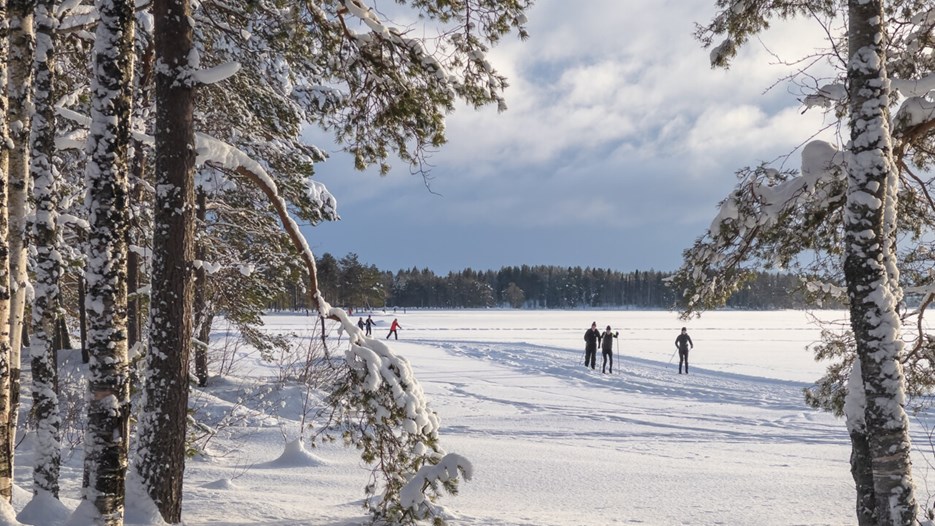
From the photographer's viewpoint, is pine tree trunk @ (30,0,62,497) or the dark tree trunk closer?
pine tree trunk @ (30,0,62,497)

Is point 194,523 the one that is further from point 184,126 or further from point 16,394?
point 184,126

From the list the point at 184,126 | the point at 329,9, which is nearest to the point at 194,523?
the point at 184,126

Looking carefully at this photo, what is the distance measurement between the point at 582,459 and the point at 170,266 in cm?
642

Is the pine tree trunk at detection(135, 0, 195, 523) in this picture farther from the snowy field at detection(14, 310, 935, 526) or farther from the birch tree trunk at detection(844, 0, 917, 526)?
the birch tree trunk at detection(844, 0, 917, 526)

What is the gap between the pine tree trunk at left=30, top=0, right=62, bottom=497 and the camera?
477 centimetres

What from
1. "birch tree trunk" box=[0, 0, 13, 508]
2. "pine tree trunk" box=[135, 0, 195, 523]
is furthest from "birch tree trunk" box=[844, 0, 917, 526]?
"birch tree trunk" box=[0, 0, 13, 508]

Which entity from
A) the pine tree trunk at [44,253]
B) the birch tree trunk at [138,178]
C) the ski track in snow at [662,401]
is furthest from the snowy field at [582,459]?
the birch tree trunk at [138,178]

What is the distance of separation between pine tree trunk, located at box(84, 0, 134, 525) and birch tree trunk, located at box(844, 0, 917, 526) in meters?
4.55

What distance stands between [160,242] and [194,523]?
2.20 m

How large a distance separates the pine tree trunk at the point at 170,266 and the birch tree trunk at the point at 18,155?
81 cm

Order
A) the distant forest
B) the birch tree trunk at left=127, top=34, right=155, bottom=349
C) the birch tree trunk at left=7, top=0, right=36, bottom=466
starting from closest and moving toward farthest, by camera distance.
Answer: the birch tree trunk at left=7, top=0, right=36, bottom=466, the birch tree trunk at left=127, top=34, right=155, bottom=349, the distant forest

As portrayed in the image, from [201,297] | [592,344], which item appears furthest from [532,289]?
[201,297]

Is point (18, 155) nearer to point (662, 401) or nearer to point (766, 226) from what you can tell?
point (766, 226)

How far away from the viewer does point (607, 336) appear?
20.3 m
